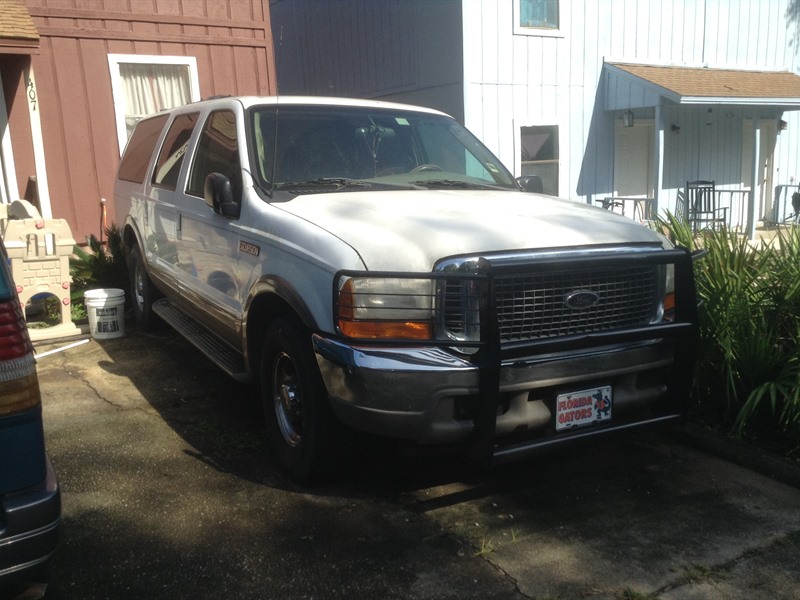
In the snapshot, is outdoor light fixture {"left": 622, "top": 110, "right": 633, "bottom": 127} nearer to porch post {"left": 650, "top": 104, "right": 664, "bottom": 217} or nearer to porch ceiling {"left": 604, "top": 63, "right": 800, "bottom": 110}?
porch ceiling {"left": 604, "top": 63, "right": 800, "bottom": 110}

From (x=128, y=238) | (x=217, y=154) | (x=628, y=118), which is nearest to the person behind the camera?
(x=217, y=154)

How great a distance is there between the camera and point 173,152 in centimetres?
589

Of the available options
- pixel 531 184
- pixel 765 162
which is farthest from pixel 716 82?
pixel 531 184

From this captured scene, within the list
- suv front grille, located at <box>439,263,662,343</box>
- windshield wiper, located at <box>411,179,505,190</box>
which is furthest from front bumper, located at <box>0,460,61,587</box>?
windshield wiper, located at <box>411,179,505,190</box>

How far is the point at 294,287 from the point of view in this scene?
3.67 meters

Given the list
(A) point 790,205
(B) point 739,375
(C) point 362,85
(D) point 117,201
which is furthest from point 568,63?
Answer: (B) point 739,375

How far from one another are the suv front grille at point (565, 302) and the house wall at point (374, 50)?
9.18m

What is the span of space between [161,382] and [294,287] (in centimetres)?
258

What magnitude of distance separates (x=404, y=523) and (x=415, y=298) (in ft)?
3.64

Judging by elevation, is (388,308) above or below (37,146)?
below

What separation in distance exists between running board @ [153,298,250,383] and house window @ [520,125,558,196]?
874cm

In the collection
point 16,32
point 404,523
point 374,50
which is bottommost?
point 404,523

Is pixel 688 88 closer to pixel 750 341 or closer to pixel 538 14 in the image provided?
pixel 538 14

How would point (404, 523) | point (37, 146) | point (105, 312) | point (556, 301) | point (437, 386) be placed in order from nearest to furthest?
point (437, 386)
point (556, 301)
point (404, 523)
point (105, 312)
point (37, 146)
